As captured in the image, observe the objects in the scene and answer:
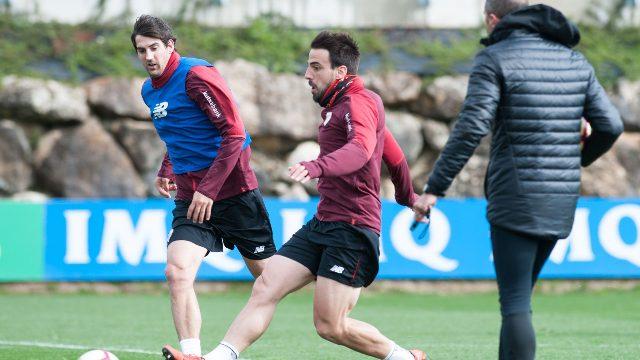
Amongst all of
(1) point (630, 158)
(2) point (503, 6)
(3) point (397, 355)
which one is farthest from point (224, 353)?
(1) point (630, 158)

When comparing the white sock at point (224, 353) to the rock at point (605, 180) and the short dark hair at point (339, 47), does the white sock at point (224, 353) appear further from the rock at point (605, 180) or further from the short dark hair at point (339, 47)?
the rock at point (605, 180)

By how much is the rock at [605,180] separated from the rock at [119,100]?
6.70 m

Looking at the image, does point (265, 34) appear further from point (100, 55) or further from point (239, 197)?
point (239, 197)

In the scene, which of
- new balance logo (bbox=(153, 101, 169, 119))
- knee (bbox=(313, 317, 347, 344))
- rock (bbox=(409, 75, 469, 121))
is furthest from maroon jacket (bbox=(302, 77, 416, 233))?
rock (bbox=(409, 75, 469, 121))

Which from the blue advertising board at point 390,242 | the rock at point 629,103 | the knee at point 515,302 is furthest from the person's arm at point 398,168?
the rock at point 629,103

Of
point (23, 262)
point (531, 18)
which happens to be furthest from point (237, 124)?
point (23, 262)

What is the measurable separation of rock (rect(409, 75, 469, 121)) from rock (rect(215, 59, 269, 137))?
8.21 ft

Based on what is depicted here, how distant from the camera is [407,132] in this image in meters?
18.6

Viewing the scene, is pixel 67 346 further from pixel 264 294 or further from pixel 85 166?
pixel 85 166

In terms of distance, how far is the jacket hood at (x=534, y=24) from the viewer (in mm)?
5395

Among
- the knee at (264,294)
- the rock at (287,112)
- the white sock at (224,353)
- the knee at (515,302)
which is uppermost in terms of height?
the knee at (515,302)

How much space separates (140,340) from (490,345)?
108 inches

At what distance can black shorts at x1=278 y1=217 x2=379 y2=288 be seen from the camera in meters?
6.23

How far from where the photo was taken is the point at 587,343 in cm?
923
